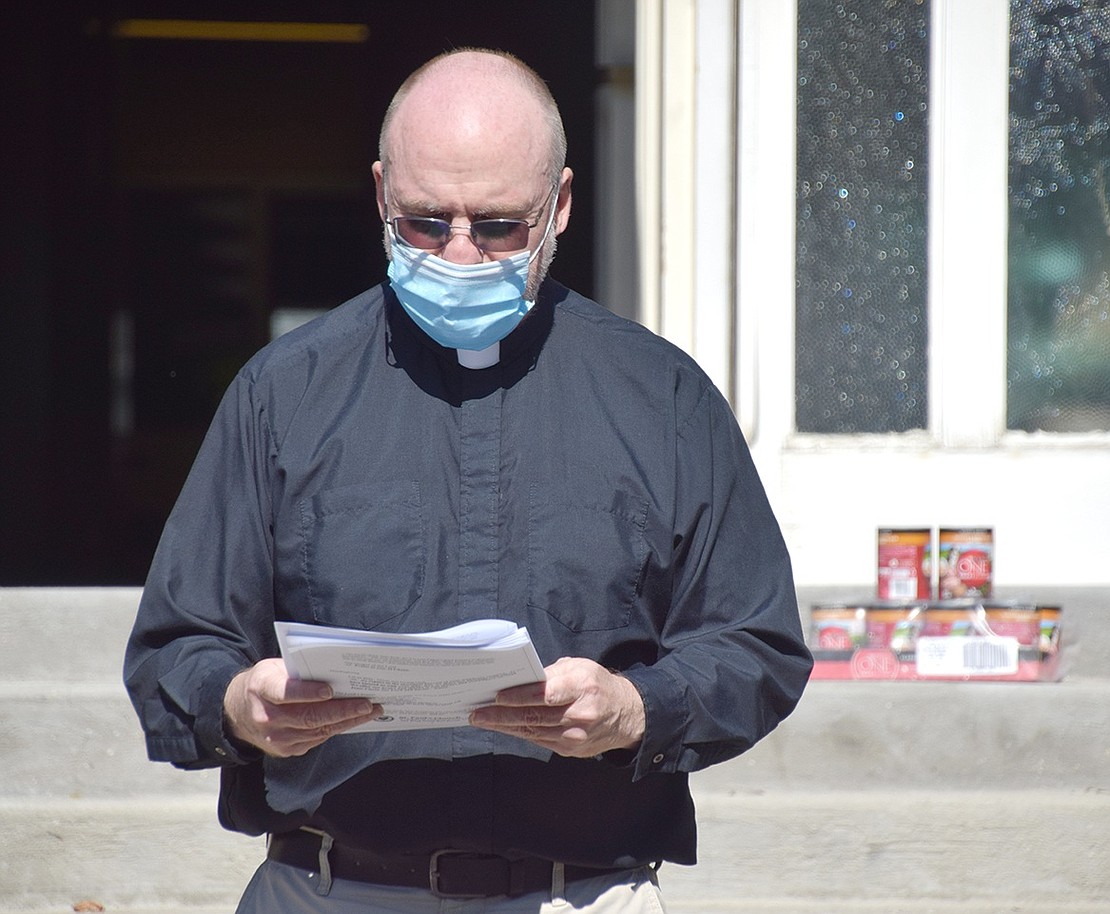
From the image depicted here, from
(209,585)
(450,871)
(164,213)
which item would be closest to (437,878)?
(450,871)

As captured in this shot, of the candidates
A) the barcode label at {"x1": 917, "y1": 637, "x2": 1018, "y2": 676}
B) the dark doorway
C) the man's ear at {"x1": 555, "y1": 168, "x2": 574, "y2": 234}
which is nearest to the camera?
the man's ear at {"x1": 555, "y1": 168, "x2": 574, "y2": 234}

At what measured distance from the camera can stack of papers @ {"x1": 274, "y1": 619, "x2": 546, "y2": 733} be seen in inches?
56.1

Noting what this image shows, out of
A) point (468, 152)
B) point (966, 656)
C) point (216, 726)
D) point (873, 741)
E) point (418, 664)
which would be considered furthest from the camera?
point (966, 656)

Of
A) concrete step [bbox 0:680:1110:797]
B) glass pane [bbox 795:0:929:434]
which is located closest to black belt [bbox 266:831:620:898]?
concrete step [bbox 0:680:1110:797]

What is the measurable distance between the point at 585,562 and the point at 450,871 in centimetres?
41

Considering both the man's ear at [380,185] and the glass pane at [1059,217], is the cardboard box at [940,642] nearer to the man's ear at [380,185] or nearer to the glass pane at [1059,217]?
the glass pane at [1059,217]

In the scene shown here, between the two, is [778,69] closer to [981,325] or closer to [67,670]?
[981,325]

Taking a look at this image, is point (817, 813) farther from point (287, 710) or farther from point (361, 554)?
point (287, 710)

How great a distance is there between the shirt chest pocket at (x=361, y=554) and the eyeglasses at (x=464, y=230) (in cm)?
35

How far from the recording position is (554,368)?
6.20 feet

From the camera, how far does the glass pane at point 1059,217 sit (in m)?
4.91

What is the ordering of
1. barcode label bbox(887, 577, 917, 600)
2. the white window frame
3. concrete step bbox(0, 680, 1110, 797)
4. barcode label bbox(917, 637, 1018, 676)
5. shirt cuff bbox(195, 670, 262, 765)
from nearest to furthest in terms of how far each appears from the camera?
shirt cuff bbox(195, 670, 262, 765)
concrete step bbox(0, 680, 1110, 797)
barcode label bbox(917, 637, 1018, 676)
barcode label bbox(887, 577, 917, 600)
the white window frame

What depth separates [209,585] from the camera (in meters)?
1.74

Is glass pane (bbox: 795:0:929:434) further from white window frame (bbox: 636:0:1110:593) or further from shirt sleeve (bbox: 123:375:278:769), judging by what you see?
shirt sleeve (bbox: 123:375:278:769)
